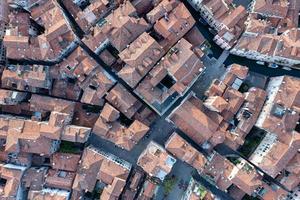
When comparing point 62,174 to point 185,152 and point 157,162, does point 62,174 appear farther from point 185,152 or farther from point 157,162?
point 185,152

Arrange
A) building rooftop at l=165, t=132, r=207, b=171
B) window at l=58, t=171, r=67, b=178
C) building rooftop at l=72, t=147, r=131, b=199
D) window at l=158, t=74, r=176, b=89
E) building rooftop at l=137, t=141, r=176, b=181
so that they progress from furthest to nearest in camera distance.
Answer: window at l=58, t=171, r=67, b=178 → window at l=158, t=74, r=176, b=89 → building rooftop at l=72, t=147, r=131, b=199 → building rooftop at l=165, t=132, r=207, b=171 → building rooftop at l=137, t=141, r=176, b=181

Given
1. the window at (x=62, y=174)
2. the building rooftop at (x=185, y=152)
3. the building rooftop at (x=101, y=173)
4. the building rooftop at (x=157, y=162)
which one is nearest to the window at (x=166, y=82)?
the building rooftop at (x=185, y=152)

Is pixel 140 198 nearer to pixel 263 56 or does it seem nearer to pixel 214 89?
pixel 214 89

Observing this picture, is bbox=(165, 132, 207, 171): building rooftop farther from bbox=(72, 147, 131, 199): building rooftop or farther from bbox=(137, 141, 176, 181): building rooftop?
bbox=(72, 147, 131, 199): building rooftop

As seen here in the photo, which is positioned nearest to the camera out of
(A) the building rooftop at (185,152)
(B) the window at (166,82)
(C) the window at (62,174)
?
(A) the building rooftop at (185,152)

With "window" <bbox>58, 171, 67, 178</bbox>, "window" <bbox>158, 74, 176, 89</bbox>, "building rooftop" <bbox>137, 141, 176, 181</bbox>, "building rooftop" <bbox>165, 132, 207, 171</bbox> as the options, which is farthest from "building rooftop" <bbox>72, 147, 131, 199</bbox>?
"window" <bbox>158, 74, 176, 89</bbox>

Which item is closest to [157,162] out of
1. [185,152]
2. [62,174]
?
[185,152]

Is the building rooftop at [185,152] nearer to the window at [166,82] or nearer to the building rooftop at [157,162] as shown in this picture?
the building rooftop at [157,162]

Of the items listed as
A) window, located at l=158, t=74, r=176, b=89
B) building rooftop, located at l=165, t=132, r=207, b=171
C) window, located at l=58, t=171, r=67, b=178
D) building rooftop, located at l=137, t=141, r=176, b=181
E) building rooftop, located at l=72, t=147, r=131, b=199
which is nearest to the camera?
building rooftop, located at l=137, t=141, r=176, b=181

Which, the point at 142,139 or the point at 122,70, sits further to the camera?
the point at 142,139

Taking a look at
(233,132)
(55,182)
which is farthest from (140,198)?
(233,132)

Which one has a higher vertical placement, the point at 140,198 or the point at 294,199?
the point at 294,199
